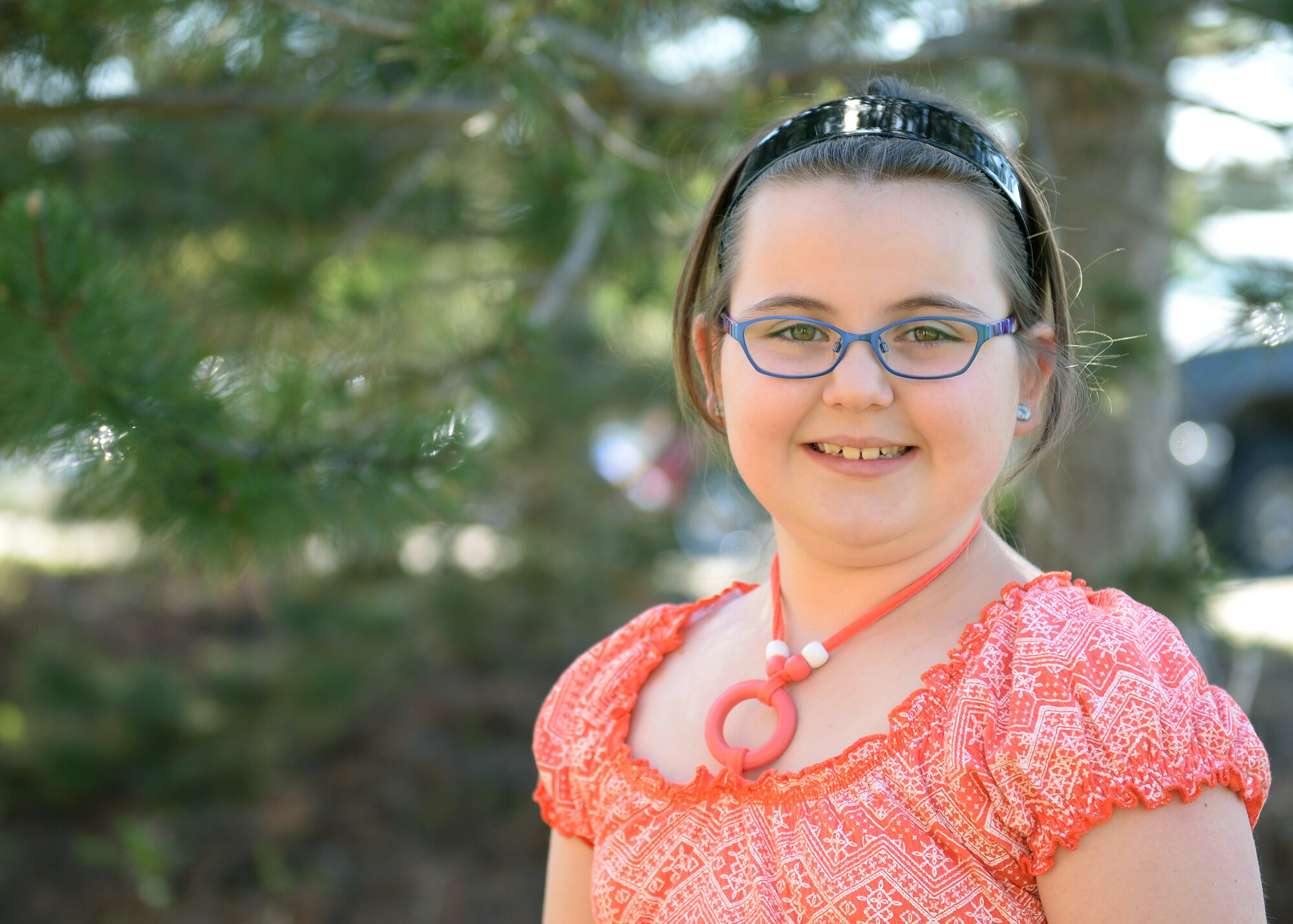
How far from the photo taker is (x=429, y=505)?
5.26 ft

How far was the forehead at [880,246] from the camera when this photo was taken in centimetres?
101

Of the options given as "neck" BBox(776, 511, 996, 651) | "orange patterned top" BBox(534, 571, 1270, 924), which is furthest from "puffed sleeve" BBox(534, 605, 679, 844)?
"neck" BBox(776, 511, 996, 651)

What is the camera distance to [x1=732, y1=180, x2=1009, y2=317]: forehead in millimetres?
1009

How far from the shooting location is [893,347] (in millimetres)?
1021

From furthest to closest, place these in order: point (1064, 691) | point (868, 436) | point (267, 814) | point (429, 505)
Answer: point (267, 814) → point (429, 505) → point (868, 436) → point (1064, 691)

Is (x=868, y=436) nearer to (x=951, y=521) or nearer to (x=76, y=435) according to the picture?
(x=951, y=521)

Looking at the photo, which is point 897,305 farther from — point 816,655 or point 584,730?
point 584,730

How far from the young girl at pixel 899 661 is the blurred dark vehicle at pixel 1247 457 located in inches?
209

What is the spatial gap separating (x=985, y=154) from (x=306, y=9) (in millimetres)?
1067

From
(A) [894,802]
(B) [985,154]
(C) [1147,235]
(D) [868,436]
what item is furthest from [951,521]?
(C) [1147,235]

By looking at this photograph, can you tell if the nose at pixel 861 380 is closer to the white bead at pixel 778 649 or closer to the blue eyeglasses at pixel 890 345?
the blue eyeglasses at pixel 890 345

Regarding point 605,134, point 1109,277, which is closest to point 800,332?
point 605,134

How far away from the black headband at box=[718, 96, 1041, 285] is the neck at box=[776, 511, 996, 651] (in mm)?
306

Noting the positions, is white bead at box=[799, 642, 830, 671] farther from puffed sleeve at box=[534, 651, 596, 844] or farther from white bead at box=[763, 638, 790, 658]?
puffed sleeve at box=[534, 651, 596, 844]
